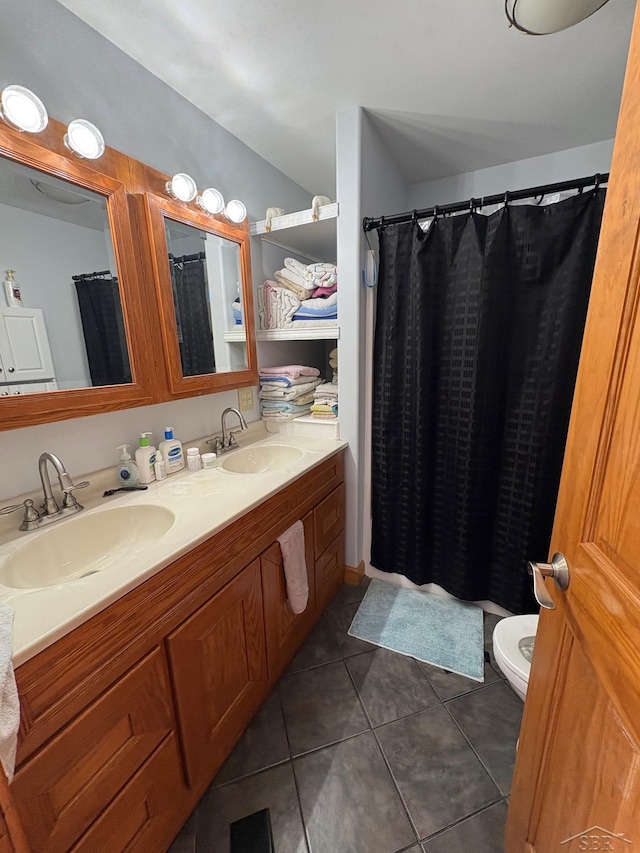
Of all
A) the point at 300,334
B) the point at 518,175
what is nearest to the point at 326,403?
the point at 300,334

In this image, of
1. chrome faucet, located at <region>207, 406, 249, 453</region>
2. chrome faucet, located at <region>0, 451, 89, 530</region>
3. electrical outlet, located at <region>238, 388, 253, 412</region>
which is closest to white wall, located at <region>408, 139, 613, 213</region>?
electrical outlet, located at <region>238, 388, 253, 412</region>

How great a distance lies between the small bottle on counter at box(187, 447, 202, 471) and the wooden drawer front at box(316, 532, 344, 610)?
2.41 ft

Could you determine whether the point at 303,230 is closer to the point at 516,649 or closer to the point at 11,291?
the point at 11,291

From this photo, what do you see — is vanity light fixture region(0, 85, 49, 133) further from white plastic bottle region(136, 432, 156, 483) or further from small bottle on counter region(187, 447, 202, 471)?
small bottle on counter region(187, 447, 202, 471)

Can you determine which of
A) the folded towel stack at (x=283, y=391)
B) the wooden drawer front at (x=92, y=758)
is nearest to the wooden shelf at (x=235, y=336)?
the folded towel stack at (x=283, y=391)

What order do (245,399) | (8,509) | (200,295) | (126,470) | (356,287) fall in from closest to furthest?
(8,509)
(126,470)
(200,295)
(356,287)
(245,399)

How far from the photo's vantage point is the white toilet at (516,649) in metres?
1.01

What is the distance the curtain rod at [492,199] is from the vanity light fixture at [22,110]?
1.18 m

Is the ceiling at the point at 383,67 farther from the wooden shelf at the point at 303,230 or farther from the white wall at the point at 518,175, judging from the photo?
the wooden shelf at the point at 303,230

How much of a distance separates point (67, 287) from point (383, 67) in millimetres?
1388

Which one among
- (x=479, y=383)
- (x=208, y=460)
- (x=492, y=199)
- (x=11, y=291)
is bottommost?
(x=208, y=460)

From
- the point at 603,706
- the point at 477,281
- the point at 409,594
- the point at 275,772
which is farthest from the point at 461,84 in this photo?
the point at 275,772

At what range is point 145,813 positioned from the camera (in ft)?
2.85

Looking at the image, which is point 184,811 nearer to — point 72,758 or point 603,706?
point 72,758
